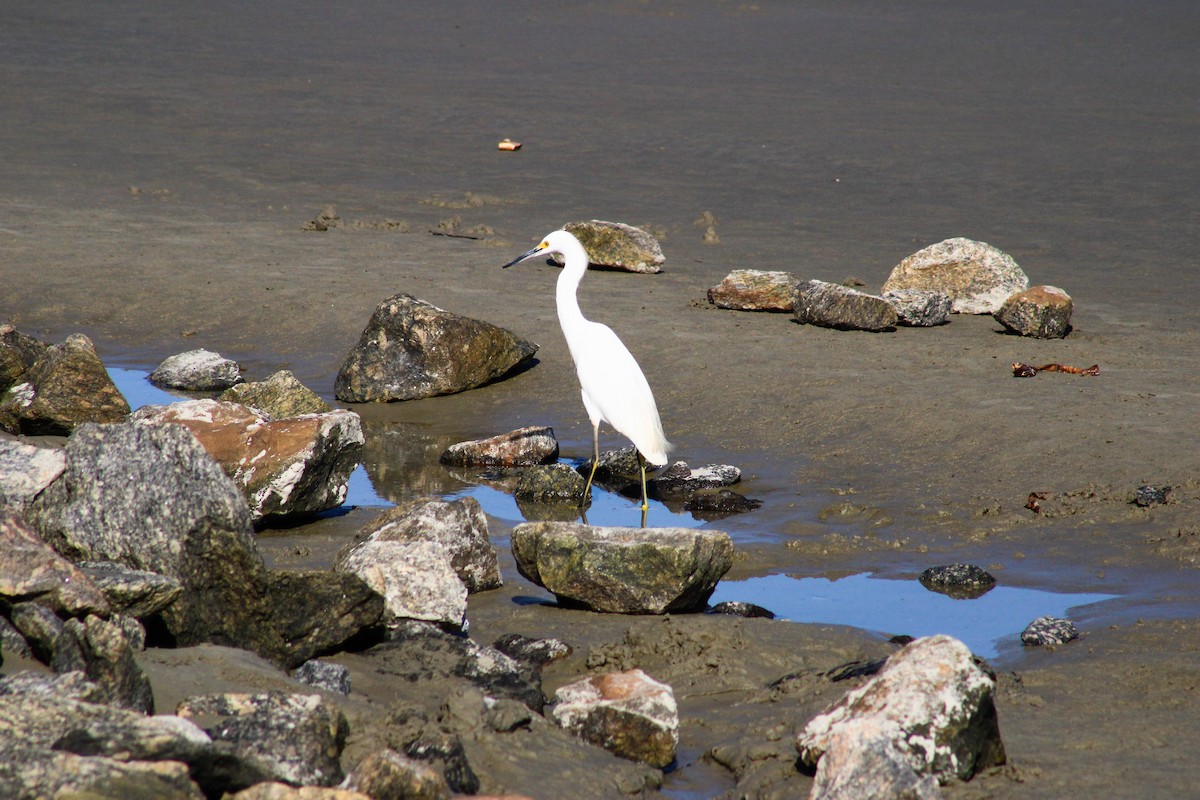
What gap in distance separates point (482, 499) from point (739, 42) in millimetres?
21005

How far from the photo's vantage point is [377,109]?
21297 mm

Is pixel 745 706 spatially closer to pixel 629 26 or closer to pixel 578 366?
pixel 578 366

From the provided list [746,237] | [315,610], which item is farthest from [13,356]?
Answer: [746,237]

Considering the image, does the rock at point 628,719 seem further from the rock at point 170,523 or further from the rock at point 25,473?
the rock at point 25,473

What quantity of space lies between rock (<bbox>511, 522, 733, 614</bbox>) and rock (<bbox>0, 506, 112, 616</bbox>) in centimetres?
213

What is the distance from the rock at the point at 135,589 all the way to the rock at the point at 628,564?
186 centimetres

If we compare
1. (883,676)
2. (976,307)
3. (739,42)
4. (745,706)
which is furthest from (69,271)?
(739,42)

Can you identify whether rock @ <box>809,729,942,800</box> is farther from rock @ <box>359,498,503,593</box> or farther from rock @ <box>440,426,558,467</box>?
rock @ <box>440,426,558,467</box>

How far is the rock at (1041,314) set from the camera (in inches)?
418

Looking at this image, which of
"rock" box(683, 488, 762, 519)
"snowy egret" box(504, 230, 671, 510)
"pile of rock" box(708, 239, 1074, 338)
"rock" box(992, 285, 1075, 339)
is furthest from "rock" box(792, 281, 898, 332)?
"rock" box(683, 488, 762, 519)

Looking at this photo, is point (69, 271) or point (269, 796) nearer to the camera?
point (269, 796)

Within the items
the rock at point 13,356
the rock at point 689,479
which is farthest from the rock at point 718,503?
the rock at point 13,356

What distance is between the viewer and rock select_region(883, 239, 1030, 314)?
11.6 meters

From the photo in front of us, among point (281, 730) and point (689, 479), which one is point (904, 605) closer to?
point (689, 479)
